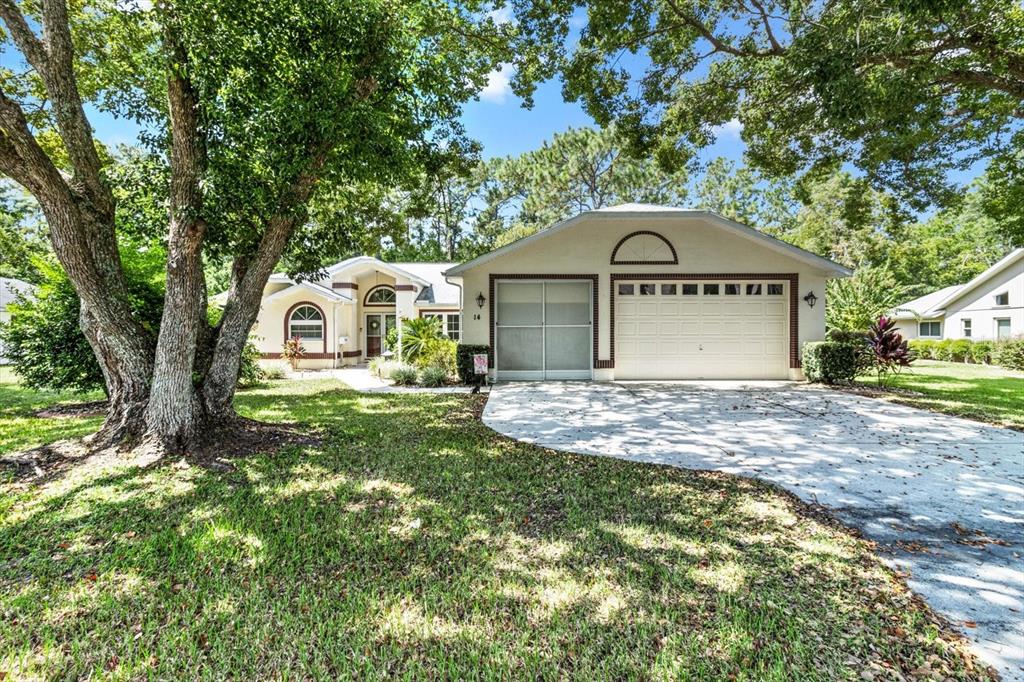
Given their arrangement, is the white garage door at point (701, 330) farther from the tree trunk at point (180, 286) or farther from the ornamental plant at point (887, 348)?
the tree trunk at point (180, 286)

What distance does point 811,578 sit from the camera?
2.77 metres

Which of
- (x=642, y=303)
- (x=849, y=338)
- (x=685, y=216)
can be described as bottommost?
(x=849, y=338)

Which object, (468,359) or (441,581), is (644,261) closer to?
(468,359)

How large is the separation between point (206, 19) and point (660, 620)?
611cm

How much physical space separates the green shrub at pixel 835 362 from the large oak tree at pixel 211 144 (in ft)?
33.0

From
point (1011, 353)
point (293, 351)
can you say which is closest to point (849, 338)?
point (1011, 353)

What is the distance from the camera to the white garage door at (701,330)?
11.6m

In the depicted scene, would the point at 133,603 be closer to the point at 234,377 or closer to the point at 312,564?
the point at 312,564

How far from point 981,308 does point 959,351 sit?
338 centimetres

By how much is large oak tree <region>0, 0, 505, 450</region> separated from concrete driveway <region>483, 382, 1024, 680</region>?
4000mm

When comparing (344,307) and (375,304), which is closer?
(344,307)

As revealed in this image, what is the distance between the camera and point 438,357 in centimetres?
1212

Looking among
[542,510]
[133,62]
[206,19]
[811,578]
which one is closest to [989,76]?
[811,578]

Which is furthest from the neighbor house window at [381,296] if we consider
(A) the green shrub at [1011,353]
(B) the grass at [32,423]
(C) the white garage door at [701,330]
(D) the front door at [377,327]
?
(A) the green shrub at [1011,353]
